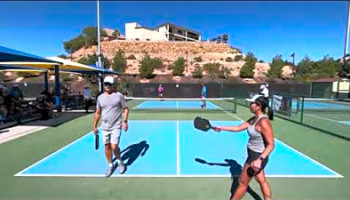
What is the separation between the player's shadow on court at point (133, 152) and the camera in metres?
6.57

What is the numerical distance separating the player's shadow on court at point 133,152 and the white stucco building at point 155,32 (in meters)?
97.0

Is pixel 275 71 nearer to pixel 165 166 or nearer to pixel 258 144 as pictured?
pixel 165 166

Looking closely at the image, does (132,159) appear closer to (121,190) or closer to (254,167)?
(121,190)

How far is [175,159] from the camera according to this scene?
6.72 metres

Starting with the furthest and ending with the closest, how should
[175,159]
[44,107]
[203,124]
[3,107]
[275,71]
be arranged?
[275,71]
[44,107]
[3,107]
[175,159]
[203,124]

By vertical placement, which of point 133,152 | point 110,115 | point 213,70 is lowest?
point 133,152

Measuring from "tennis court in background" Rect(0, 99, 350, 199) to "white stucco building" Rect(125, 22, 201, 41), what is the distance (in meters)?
96.5

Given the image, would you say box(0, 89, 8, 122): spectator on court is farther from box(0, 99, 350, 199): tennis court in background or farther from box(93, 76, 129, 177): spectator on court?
box(93, 76, 129, 177): spectator on court

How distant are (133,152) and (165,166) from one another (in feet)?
4.79

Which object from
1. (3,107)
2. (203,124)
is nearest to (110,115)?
(203,124)

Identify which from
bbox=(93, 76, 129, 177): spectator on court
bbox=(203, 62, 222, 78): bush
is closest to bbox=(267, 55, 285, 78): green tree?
bbox=(203, 62, 222, 78): bush

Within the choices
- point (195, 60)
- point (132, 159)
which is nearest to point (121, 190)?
point (132, 159)

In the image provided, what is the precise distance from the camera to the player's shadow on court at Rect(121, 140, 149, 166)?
6574 millimetres

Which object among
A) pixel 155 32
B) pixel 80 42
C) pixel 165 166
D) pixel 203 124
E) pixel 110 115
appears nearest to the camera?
pixel 203 124
